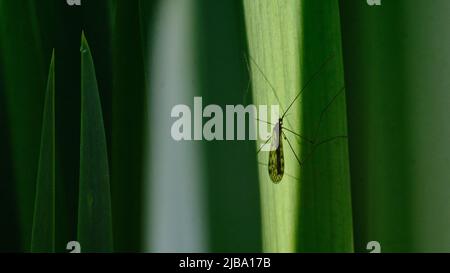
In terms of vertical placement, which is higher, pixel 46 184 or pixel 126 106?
pixel 126 106

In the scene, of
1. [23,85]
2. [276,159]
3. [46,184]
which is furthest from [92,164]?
[276,159]

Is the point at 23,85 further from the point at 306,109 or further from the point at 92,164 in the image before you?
the point at 306,109

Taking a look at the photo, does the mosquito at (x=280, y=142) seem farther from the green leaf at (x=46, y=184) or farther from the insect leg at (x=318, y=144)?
the green leaf at (x=46, y=184)

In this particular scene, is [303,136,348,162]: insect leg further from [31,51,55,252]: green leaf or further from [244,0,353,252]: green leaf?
[31,51,55,252]: green leaf

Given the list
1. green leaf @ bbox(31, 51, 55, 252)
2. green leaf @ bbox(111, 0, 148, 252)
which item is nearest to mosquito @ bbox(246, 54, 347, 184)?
green leaf @ bbox(111, 0, 148, 252)
